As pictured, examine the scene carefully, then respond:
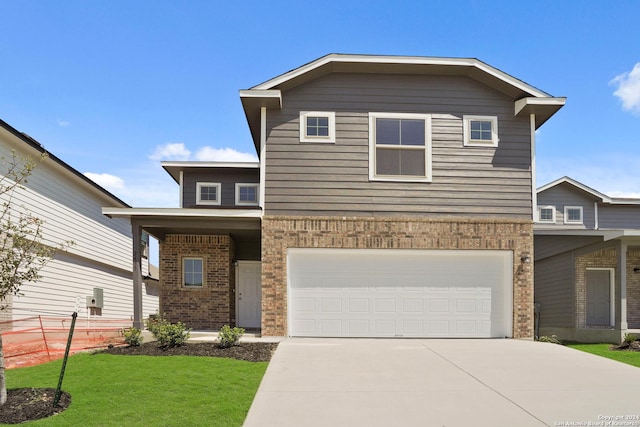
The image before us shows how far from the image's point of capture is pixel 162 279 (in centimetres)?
1464

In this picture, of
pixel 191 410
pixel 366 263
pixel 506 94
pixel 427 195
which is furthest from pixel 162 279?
pixel 506 94

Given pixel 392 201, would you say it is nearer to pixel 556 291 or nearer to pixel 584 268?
pixel 556 291

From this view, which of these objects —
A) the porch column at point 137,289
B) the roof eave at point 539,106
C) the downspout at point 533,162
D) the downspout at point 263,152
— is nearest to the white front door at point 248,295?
the porch column at point 137,289

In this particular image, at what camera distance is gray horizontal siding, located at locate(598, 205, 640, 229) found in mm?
20688

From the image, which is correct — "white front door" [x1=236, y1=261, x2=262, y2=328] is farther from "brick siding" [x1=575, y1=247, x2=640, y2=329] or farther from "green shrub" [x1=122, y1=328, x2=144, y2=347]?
"brick siding" [x1=575, y1=247, x2=640, y2=329]

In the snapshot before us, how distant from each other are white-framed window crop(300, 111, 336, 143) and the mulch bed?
4.96m

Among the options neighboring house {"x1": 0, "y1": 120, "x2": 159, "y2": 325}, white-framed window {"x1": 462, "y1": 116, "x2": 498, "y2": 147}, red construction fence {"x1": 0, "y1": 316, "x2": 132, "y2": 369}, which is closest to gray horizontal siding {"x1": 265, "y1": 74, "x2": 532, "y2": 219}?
white-framed window {"x1": 462, "y1": 116, "x2": 498, "y2": 147}

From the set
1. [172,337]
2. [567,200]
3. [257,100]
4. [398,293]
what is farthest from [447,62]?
[567,200]

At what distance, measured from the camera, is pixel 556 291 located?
17406mm

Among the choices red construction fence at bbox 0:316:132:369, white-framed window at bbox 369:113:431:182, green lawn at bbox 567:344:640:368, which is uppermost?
white-framed window at bbox 369:113:431:182

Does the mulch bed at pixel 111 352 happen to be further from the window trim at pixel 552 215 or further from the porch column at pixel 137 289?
the window trim at pixel 552 215

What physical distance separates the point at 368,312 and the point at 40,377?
7093 mm

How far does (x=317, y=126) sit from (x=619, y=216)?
1513 cm

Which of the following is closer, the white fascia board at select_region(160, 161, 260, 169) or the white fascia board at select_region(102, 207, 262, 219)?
the white fascia board at select_region(102, 207, 262, 219)
